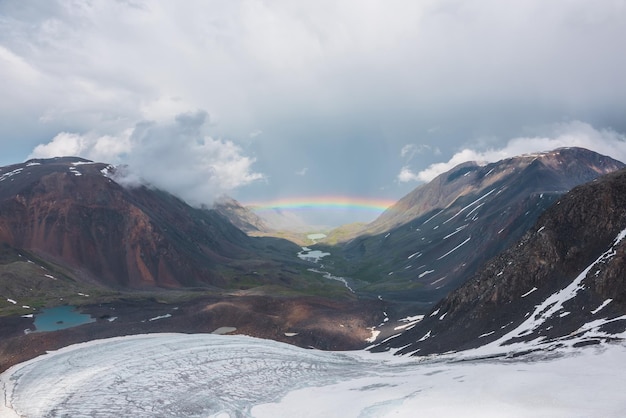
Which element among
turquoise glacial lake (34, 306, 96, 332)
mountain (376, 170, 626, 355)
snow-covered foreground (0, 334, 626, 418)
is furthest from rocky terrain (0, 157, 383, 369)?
mountain (376, 170, 626, 355)

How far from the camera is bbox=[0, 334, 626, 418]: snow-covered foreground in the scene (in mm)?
27625

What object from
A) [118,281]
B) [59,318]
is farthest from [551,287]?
[118,281]

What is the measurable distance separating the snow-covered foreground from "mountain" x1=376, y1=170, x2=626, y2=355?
23.3 ft

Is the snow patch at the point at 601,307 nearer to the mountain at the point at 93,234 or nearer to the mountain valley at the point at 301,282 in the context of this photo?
the mountain valley at the point at 301,282

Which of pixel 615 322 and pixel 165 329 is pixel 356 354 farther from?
pixel 615 322

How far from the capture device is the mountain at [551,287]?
45.2 m

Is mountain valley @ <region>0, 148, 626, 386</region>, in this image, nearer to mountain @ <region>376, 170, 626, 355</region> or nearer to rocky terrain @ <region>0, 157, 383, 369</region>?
mountain @ <region>376, 170, 626, 355</region>

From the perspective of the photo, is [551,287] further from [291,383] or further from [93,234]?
[93,234]

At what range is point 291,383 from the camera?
4362cm

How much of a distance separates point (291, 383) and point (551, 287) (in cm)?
3258

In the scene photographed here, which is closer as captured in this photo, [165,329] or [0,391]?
[0,391]

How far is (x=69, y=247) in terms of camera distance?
146m

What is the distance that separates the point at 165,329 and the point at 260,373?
122ft

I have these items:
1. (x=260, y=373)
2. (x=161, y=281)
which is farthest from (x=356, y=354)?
(x=161, y=281)
